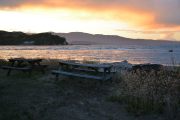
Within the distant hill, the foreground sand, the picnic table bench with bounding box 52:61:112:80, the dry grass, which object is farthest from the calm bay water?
the distant hill

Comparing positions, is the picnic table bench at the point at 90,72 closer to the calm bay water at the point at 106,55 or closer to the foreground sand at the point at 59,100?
the foreground sand at the point at 59,100

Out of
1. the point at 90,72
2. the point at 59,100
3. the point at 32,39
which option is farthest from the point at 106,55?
the point at 32,39

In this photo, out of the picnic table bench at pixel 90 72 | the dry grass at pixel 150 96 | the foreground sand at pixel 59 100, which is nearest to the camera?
the foreground sand at pixel 59 100

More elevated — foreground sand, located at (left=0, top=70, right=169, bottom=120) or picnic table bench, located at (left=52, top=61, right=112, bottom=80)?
picnic table bench, located at (left=52, top=61, right=112, bottom=80)

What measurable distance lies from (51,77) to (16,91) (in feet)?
10.2

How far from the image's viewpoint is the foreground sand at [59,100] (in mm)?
8750

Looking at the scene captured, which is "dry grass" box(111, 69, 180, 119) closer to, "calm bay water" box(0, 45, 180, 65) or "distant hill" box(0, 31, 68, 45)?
"calm bay water" box(0, 45, 180, 65)

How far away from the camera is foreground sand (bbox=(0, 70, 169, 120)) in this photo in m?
8.75

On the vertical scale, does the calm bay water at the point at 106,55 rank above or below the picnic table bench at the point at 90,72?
below

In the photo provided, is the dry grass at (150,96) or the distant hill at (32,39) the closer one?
the dry grass at (150,96)

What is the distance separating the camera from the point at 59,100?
10.2m

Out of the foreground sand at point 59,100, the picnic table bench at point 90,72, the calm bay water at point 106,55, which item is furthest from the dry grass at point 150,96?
the calm bay water at point 106,55

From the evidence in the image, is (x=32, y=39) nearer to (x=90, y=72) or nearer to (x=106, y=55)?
(x=106, y=55)

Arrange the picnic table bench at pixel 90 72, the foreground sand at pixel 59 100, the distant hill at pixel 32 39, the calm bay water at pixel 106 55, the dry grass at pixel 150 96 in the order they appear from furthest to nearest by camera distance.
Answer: the distant hill at pixel 32 39 < the calm bay water at pixel 106 55 < the picnic table bench at pixel 90 72 < the dry grass at pixel 150 96 < the foreground sand at pixel 59 100
